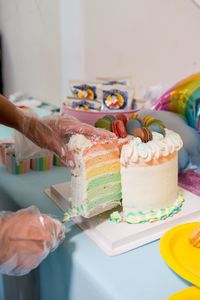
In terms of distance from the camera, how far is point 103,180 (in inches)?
22.6

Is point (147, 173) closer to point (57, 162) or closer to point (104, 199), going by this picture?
point (104, 199)

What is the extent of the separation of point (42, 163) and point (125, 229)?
332 millimetres

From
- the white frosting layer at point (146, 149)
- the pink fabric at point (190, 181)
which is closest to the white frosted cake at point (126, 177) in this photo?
the white frosting layer at point (146, 149)

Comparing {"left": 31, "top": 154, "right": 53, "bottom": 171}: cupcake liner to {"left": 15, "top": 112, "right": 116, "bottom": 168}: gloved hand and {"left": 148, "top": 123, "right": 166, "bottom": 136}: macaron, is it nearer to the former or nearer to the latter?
A: {"left": 15, "top": 112, "right": 116, "bottom": 168}: gloved hand

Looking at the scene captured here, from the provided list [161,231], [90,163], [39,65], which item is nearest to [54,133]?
[90,163]

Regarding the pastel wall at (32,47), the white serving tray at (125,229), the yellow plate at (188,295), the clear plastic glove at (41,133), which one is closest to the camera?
the yellow plate at (188,295)

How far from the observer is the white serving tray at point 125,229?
537mm

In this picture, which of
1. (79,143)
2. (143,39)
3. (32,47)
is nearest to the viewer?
(79,143)

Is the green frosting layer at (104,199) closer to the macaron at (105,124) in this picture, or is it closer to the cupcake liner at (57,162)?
the macaron at (105,124)

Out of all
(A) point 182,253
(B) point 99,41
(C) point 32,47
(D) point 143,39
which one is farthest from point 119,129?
(C) point 32,47

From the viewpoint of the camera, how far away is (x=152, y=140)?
2.01 feet

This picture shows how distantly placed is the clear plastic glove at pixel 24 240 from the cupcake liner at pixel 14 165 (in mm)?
313

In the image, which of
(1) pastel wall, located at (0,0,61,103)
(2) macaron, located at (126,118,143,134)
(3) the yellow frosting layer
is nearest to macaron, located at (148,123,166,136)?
(2) macaron, located at (126,118,143,134)

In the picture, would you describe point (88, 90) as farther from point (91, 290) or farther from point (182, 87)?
point (91, 290)
